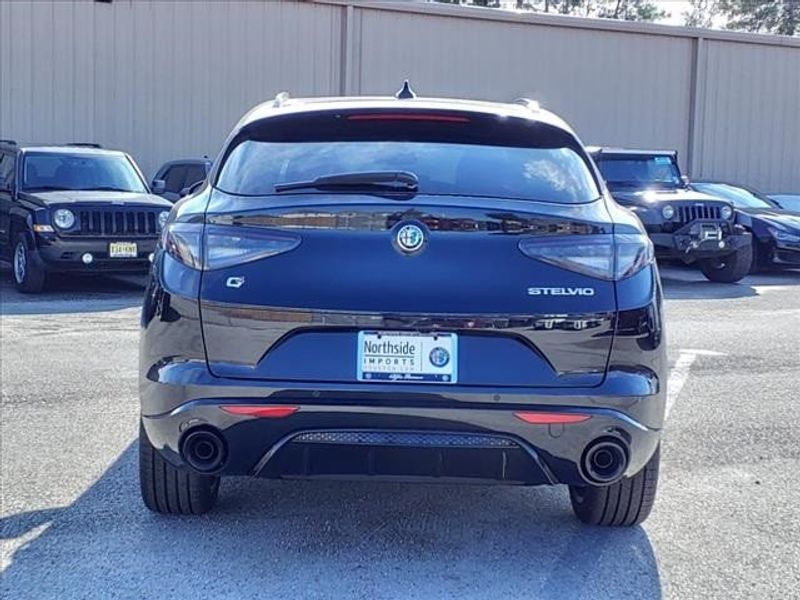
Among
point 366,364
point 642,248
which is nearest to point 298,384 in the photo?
point 366,364

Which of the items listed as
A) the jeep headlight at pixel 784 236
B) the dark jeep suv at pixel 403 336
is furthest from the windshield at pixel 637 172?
the dark jeep suv at pixel 403 336

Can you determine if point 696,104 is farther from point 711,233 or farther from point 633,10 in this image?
point 633,10

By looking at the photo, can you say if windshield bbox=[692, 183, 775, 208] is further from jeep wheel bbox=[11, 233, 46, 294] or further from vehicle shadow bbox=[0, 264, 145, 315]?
jeep wheel bbox=[11, 233, 46, 294]

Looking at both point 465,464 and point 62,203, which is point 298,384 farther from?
point 62,203

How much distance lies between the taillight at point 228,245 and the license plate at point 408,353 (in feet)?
1.40

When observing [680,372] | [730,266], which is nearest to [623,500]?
[680,372]

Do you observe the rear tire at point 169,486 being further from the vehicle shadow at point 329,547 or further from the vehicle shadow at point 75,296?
the vehicle shadow at point 75,296

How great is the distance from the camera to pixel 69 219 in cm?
1162

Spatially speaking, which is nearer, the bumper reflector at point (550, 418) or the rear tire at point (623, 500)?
the bumper reflector at point (550, 418)

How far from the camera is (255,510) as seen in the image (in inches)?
177

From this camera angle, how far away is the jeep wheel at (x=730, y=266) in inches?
551

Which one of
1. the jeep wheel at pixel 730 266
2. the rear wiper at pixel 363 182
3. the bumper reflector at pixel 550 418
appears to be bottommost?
the jeep wheel at pixel 730 266

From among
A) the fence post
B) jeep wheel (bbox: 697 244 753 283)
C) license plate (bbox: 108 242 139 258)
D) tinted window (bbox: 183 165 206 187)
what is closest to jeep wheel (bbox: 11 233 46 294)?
license plate (bbox: 108 242 139 258)

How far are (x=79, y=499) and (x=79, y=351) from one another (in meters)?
3.69
